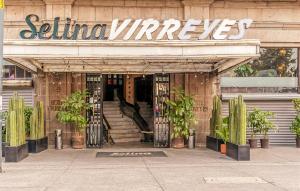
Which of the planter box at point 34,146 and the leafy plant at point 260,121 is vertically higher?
the leafy plant at point 260,121

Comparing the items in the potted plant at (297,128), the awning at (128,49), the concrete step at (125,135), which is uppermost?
the awning at (128,49)

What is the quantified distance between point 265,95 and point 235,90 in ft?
4.50

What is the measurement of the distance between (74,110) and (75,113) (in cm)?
13

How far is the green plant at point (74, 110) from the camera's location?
20.3m

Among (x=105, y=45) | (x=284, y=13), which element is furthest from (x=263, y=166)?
(x=284, y=13)

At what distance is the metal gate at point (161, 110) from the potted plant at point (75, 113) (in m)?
3.08

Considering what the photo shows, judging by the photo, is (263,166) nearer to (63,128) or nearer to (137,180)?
(137,180)

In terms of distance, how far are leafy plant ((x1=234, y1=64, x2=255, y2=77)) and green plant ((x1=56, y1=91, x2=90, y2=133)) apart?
23.2 feet

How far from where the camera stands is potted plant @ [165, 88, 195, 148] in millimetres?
20719

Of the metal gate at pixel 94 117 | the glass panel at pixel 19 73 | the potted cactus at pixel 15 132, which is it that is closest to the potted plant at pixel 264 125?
the metal gate at pixel 94 117

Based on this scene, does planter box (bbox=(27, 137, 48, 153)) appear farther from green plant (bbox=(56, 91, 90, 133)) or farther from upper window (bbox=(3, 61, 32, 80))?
upper window (bbox=(3, 61, 32, 80))

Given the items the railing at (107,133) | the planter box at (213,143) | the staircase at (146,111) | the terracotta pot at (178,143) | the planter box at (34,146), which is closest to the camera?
the planter box at (34,146)

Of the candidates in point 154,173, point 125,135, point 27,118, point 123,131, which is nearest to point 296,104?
point 125,135

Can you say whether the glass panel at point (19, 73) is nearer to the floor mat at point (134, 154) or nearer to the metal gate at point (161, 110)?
the floor mat at point (134, 154)
